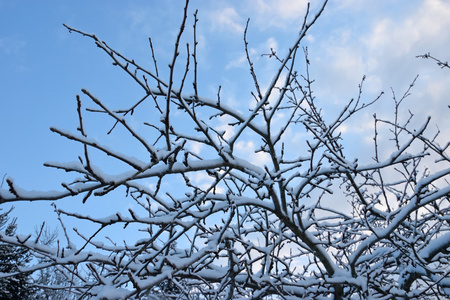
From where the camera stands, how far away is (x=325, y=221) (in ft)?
14.2

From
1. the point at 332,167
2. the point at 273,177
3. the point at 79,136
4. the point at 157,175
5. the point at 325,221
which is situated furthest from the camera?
the point at 325,221

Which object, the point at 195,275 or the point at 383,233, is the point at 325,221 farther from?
the point at 195,275

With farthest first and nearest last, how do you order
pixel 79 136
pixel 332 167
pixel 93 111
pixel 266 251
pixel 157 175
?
pixel 332 167 < pixel 266 251 < pixel 93 111 < pixel 157 175 < pixel 79 136

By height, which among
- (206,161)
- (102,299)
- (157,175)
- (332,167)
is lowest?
(102,299)

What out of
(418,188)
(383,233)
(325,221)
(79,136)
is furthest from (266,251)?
(79,136)

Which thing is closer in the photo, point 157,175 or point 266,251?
point 157,175

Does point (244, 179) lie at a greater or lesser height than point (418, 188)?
greater

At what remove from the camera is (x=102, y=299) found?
140 cm

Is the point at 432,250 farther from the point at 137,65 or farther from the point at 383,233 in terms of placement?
A: the point at 137,65

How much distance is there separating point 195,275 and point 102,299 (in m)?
1.44

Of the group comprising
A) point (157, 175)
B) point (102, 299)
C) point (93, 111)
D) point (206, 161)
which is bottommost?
point (102, 299)

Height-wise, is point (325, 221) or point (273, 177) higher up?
point (325, 221)

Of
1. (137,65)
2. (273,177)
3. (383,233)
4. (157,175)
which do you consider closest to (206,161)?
(157,175)

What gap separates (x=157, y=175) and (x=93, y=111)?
3.46 feet
